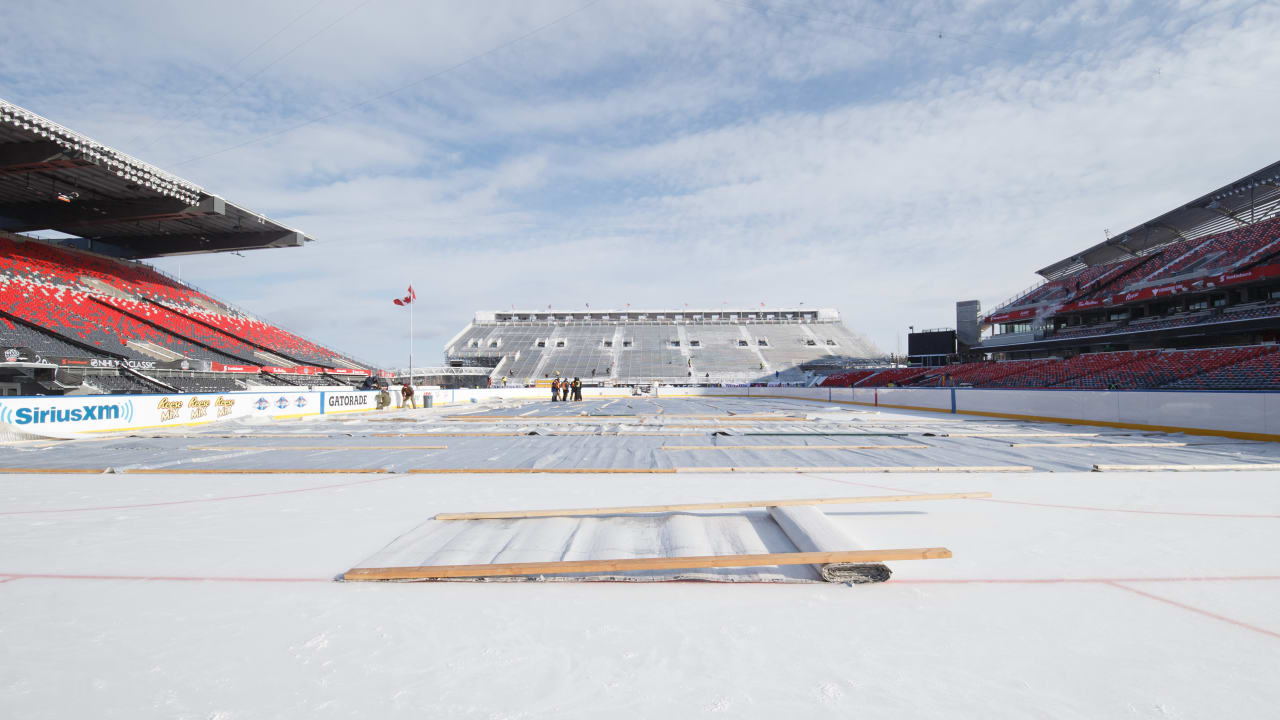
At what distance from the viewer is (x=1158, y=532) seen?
16.0ft

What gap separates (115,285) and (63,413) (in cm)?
2932

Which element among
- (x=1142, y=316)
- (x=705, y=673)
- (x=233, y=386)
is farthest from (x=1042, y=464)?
(x=1142, y=316)

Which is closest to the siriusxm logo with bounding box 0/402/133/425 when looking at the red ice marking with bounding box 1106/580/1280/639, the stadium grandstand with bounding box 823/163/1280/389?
the red ice marking with bounding box 1106/580/1280/639

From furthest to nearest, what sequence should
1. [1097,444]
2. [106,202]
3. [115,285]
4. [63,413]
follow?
[115,285], [106,202], [63,413], [1097,444]

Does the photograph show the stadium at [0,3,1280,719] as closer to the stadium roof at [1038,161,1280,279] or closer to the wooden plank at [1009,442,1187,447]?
the wooden plank at [1009,442,1187,447]

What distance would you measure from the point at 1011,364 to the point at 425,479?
126 ft

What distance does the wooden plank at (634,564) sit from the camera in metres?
3.60

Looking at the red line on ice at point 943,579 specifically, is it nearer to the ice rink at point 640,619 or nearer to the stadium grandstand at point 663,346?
the ice rink at point 640,619

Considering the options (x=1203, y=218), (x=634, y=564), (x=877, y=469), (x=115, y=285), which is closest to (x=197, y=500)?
(x=634, y=564)

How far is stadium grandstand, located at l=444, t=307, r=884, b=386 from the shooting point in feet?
197

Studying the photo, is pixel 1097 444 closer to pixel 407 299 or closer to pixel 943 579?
pixel 943 579

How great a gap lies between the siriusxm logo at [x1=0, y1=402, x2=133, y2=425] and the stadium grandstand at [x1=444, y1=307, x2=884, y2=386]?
39.4m

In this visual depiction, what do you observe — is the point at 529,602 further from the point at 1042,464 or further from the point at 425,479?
the point at 1042,464

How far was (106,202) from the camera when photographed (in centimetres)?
3091
